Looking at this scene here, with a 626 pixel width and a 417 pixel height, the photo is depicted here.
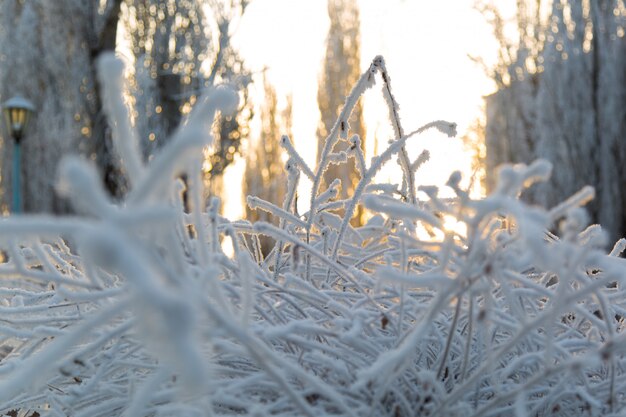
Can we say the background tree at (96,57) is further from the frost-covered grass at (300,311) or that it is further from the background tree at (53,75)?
the frost-covered grass at (300,311)

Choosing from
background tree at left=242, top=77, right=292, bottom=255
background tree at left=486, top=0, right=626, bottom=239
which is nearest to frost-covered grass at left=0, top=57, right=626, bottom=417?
background tree at left=486, top=0, right=626, bottom=239

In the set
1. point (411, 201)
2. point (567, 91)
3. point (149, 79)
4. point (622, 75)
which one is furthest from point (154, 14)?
point (411, 201)

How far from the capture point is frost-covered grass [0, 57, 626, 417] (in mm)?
202

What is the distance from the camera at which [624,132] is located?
6332 mm

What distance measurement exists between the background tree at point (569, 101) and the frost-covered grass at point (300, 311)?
629cm

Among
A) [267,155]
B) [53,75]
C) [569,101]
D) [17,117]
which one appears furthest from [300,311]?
[267,155]

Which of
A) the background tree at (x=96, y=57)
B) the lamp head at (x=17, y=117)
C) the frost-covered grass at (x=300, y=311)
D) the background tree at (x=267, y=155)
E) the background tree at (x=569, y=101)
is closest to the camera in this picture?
the frost-covered grass at (x=300, y=311)

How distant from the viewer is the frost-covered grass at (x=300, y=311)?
0.66 ft

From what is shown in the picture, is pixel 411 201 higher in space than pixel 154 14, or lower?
lower

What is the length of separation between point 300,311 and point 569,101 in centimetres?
674

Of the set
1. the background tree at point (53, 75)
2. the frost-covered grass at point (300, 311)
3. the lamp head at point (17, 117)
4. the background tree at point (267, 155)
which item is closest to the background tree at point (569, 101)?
the background tree at point (267, 155)

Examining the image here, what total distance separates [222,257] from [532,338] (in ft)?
0.61

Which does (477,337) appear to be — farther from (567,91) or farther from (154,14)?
(154,14)

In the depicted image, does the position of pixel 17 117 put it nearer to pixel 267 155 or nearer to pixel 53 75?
pixel 53 75
